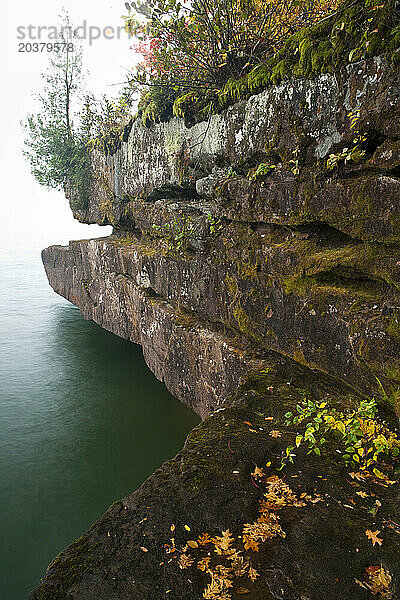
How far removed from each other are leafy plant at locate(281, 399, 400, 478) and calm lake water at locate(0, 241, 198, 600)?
362 centimetres

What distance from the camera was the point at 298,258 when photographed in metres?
3.93

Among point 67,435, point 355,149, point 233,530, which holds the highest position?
point 355,149

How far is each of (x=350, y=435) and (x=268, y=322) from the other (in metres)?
1.74

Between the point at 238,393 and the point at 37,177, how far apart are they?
11.2 metres

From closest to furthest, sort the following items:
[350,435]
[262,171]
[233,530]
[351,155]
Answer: [233,530]
[350,435]
[351,155]
[262,171]

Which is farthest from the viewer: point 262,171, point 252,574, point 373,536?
point 262,171

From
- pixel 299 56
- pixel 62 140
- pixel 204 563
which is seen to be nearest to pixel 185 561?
pixel 204 563

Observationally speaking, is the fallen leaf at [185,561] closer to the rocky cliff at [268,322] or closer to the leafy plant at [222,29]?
the rocky cliff at [268,322]

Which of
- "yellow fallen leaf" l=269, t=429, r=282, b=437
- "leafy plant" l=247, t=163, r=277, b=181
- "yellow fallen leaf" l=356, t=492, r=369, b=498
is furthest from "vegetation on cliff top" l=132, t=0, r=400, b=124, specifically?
"yellow fallen leaf" l=356, t=492, r=369, b=498

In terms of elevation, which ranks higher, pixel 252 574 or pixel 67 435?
pixel 252 574

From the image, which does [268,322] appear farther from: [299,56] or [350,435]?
[299,56]

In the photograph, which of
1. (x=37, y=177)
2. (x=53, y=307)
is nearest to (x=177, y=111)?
(x=37, y=177)

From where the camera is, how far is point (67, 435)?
22.9 ft

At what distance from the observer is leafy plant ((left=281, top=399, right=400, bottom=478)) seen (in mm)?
2686
